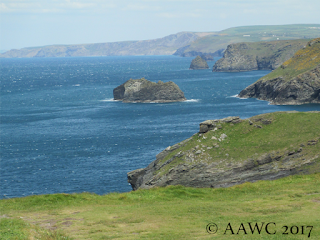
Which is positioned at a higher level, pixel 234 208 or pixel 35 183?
pixel 234 208

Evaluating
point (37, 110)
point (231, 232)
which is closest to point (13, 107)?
point (37, 110)

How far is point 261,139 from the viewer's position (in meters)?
56.5

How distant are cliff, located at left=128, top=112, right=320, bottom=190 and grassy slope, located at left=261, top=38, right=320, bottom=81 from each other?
356 ft

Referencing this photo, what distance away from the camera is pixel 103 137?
355 feet

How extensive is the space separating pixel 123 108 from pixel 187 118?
116ft

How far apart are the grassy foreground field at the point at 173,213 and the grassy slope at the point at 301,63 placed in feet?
423

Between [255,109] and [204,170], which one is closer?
[204,170]

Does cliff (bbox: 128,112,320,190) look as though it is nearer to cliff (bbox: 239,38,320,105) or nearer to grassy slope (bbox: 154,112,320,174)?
grassy slope (bbox: 154,112,320,174)

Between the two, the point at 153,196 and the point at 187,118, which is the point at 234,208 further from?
the point at 187,118

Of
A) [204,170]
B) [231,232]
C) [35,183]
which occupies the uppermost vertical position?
[231,232]
